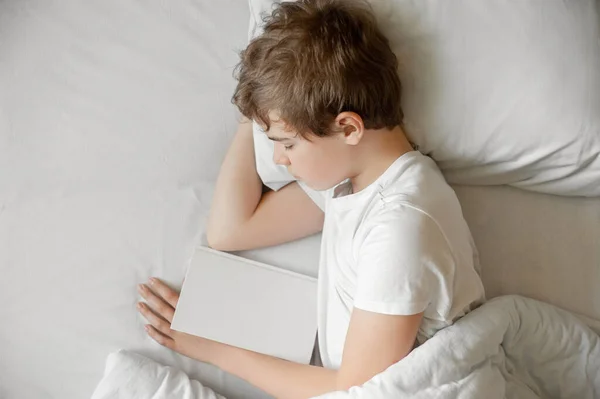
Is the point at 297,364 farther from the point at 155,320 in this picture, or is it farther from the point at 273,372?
the point at 155,320

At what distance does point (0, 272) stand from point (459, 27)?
2.67 feet

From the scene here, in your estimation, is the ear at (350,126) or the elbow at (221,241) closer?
the ear at (350,126)

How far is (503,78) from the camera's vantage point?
2.92 feet

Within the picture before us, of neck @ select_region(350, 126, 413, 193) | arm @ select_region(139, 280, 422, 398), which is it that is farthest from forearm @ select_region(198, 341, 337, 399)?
neck @ select_region(350, 126, 413, 193)

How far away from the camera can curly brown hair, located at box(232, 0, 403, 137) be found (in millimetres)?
811

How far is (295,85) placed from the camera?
2.66ft

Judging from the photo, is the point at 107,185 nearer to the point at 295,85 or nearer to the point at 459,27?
the point at 295,85

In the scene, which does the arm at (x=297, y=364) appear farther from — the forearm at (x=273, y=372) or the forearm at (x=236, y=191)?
the forearm at (x=236, y=191)

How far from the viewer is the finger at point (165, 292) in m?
1.02

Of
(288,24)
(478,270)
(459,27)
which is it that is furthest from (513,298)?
(288,24)

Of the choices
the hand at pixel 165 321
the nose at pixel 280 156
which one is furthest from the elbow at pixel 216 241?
the nose at pixel 280 156

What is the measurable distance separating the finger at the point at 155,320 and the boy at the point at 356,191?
0.51 feet

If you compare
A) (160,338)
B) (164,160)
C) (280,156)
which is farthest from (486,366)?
(164,160)

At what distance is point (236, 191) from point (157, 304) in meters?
0.22
